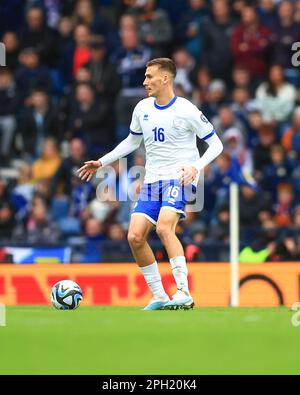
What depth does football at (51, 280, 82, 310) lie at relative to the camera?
12.8m

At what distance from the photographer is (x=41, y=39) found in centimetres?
2269

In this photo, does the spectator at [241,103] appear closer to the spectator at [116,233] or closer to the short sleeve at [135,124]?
the spectator at [116,233]

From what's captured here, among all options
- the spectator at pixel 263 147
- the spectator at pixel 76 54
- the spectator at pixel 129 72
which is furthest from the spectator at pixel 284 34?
the spectator at pixel 76 54

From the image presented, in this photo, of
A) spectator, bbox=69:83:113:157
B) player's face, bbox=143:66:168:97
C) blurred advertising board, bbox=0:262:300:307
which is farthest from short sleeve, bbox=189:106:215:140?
spectator, bbox=69:83:113:157

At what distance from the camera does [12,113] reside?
2212cm

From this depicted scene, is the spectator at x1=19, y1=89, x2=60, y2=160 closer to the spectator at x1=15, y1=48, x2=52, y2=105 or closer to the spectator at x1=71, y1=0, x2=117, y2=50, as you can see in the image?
the spectator at x1=15, y1=48, x2=52, y2=105

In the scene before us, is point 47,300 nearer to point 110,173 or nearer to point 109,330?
point 110,173

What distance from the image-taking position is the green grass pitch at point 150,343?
8.30m

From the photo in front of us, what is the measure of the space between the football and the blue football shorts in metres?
1.07

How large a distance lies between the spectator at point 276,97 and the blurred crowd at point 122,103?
0.07 feet

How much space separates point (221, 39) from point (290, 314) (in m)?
9.41

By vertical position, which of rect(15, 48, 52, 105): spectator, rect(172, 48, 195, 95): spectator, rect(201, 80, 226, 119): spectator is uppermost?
rect(15, 48, 52, 105): spectator

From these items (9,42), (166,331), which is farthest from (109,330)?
(9,42)

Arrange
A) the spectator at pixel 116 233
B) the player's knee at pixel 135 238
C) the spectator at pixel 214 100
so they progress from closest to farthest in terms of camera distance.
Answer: the player's knee at pixel 135 238
the spectator at pixel 116 233
the spectator at pixel 214 100
